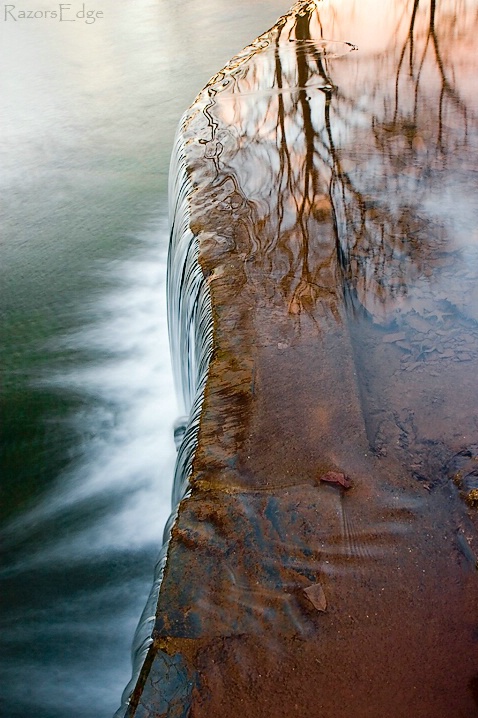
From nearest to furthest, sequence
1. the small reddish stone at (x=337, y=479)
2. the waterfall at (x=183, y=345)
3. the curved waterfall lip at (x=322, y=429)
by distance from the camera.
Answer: the curved waterfall lip at (x=322, y=429)
the waterfall at (x=183, y=345)
the small reddish stone at (x=337, y=479)

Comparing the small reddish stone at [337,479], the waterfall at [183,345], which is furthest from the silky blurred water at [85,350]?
the small reddish stone at [337,479]

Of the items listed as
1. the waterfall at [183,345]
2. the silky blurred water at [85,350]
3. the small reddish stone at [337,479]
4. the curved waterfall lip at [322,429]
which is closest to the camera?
the curved waterfall lip at [322,429]

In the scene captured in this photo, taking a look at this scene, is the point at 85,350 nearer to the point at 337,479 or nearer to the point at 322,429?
the point at 322,429

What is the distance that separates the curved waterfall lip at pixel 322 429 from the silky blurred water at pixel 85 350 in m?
0.95

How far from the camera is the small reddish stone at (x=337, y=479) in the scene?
2.59m

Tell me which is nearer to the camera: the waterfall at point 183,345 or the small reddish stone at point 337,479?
the waterfall at point 183,345

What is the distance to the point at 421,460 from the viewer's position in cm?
273

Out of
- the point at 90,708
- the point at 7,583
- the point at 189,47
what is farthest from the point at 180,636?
the point at 189,47

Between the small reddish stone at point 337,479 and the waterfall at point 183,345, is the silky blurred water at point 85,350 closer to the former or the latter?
the waterfall at point 183,345

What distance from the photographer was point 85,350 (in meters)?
6.44

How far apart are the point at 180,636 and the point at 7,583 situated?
270cm

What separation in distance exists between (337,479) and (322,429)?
30 cm

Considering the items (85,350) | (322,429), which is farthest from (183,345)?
(85,350)

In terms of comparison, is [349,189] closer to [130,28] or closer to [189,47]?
[189,47]
